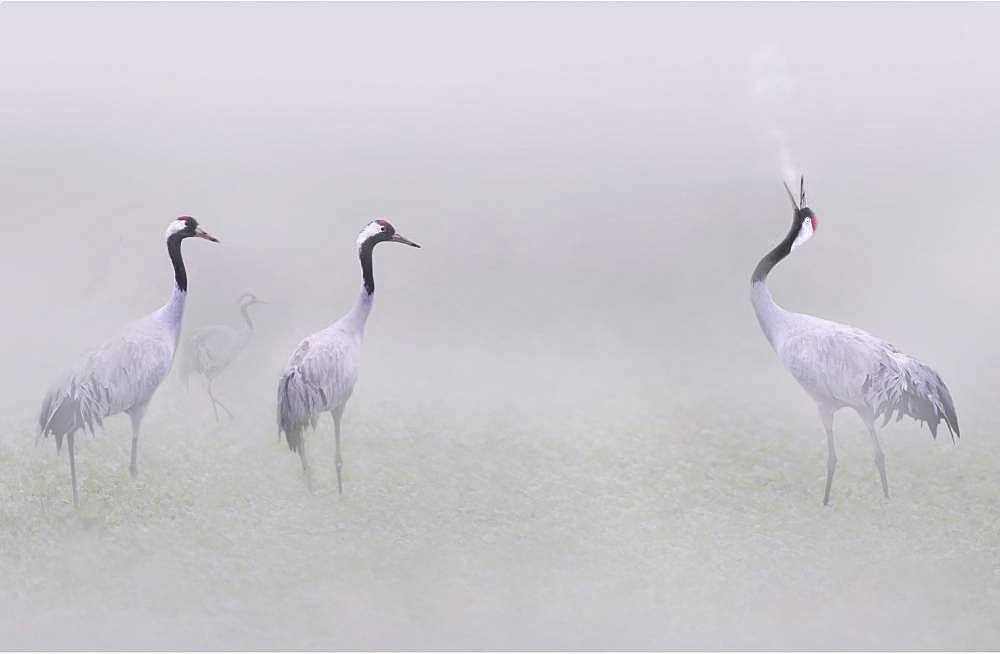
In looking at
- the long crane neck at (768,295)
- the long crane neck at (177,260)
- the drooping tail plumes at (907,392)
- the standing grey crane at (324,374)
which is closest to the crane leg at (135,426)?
the long crane neck at (177,260)

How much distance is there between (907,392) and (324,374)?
629 centimetres

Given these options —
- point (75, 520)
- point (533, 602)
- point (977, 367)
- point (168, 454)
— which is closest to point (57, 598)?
point (75, 520)

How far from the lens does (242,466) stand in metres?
12.8

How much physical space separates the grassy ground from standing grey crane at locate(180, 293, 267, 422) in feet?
1.88

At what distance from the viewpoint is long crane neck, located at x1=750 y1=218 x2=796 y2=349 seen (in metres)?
12.8

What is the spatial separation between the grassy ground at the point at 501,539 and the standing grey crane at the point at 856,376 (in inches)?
36.4

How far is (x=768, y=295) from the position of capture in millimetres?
12891

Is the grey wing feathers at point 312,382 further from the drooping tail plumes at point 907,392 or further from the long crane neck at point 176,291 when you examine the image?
the drooping tail plumes at point 907,392

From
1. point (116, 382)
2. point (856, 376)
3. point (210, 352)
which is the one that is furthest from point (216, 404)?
point (856, 376)

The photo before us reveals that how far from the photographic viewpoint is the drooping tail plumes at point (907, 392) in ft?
39.9

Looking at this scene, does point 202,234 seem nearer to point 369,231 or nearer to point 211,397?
point 369,231

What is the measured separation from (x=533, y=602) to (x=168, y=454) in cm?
480

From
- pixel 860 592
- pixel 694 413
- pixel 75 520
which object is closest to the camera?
pixel 860 592

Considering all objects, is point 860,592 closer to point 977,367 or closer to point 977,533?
point 977,533
